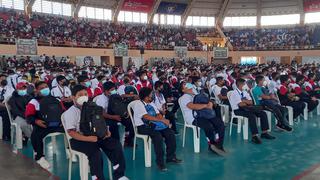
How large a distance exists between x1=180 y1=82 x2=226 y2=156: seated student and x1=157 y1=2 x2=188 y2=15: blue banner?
3080 cm

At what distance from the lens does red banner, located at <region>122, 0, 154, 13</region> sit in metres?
33.7

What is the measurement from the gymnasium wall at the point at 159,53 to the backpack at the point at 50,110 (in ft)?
58.9

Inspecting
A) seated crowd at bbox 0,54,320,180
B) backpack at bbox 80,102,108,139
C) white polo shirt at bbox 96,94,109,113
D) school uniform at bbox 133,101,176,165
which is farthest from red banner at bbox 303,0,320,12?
backpack at bbox 80,102,108,139

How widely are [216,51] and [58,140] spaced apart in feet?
75.2

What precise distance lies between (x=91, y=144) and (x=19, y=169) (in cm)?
172

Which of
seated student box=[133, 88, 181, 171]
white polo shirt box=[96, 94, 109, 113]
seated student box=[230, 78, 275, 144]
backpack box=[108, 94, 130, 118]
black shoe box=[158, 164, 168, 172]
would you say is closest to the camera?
black shoe box=[158, 164, 168, 172]

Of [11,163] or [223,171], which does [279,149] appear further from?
[11,163]

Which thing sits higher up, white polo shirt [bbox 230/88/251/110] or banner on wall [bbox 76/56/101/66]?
banner on wall [bbox 76/56/101/66]

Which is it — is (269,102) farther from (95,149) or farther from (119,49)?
(119,49)

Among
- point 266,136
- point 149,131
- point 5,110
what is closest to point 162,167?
point 149,131

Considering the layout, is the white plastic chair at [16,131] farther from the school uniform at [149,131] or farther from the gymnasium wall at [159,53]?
the gymnasium wall at [159,53]

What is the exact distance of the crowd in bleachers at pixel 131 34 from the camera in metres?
24.8

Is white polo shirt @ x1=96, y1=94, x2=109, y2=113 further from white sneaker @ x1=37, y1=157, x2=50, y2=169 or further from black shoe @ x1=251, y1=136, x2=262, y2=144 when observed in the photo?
black shoe @ x1=251, y1=136, x2=262, y2=144

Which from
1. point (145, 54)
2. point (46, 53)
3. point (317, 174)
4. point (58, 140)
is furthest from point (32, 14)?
point (317, 174)
